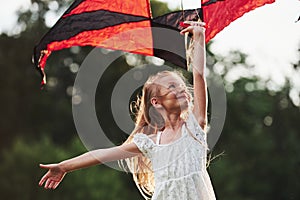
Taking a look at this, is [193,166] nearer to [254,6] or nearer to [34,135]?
[254,6]

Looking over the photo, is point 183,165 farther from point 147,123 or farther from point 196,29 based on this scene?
point 196,29

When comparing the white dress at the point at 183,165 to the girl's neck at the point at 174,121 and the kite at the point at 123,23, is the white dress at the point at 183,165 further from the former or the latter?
the kite at the point at 123,23

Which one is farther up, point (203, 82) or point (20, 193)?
point (203, 82)

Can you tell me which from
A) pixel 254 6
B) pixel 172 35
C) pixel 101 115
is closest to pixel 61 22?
pixel 172 35

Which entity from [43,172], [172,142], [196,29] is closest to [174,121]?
[172,142]

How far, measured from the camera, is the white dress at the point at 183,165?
4004mm

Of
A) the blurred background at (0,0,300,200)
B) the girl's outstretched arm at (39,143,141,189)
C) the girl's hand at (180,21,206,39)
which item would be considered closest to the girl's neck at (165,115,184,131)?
the girl's outstretched arm at (39,143,141,189)

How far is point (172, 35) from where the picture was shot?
4.71 m

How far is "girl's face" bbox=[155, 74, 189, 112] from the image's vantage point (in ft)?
13.1

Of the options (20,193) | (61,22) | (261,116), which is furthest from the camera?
(261,116)

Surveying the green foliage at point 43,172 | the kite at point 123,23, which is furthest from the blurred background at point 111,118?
the kite at point 123,23

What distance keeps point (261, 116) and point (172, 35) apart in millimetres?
20453

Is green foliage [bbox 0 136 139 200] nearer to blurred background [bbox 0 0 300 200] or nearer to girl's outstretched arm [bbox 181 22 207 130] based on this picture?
blurred background [bbox 0 0 300 200]

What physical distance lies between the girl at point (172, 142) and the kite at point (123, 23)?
54 cm
